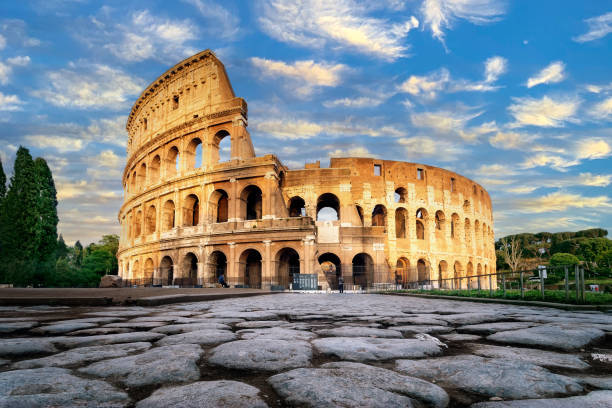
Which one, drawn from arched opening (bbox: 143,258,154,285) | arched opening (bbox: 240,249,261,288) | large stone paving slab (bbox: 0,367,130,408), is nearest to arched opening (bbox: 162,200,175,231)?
arched opening (bbox: 143,258,154,285)

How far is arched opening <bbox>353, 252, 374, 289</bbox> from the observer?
1008 inches

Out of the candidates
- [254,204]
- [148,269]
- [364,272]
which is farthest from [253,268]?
[148,269]

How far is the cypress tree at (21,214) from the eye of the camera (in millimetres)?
24477

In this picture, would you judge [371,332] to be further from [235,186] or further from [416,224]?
[416,224]

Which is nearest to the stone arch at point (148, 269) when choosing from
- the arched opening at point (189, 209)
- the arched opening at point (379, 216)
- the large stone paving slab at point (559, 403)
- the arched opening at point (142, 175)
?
the arched opening at point (189, 209)

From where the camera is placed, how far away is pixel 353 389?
50.3 inches

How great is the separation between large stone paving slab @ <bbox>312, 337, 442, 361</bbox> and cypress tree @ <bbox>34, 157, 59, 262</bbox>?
30.5 metres

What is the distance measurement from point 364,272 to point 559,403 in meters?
25.9

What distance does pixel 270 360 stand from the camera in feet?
5.81

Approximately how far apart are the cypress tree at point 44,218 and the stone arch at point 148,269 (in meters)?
6.84

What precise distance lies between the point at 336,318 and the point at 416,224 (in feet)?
99.7

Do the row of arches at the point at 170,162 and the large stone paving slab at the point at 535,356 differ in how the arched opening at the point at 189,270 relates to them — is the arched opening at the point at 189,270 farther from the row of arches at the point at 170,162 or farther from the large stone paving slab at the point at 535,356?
the large stone paving slab at the point at 535,356

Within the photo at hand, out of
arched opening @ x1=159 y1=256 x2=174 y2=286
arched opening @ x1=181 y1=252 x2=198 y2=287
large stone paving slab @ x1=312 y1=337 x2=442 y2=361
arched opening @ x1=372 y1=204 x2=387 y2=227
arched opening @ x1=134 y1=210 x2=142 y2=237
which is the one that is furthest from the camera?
arched opening @ x1=372 y1=204 x2=387 y2=227

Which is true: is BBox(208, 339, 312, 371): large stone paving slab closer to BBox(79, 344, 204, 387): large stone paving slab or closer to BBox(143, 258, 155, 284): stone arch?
BBox(79, 344, 204, 387): large stone paving slab
